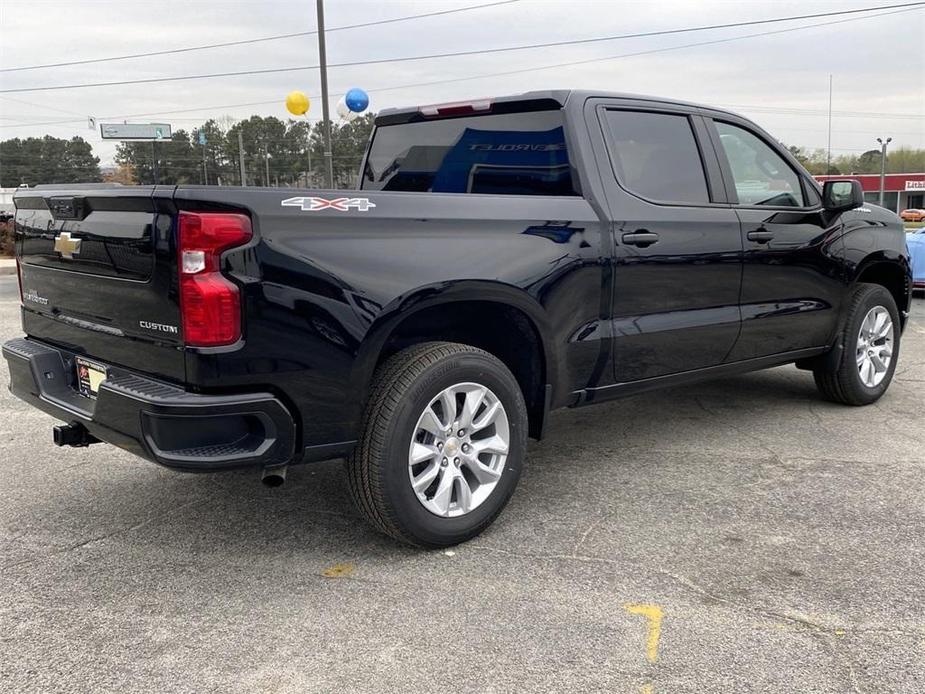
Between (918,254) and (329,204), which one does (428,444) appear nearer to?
(329,204)

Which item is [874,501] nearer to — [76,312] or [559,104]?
[559,104]

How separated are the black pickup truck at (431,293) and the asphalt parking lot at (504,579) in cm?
41

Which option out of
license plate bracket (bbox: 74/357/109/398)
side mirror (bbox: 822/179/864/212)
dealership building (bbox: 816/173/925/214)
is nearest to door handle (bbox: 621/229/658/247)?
side mirror (bbox: 822/179/864/212)

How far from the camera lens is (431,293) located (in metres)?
3.28

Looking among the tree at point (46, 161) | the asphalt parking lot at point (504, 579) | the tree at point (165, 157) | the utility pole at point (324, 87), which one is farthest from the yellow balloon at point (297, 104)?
the tree at point (46, 161)

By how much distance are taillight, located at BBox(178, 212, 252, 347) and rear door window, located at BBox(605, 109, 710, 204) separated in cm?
199

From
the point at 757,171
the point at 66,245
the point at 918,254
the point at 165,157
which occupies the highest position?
the point at 165,157

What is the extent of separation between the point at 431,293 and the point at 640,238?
4.08 feet

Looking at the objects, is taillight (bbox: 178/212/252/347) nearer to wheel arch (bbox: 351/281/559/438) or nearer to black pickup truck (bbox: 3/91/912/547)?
black pickup truck (bbox: 3/91/912/547)

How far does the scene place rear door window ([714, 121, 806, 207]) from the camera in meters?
4.71

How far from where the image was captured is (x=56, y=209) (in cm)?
344

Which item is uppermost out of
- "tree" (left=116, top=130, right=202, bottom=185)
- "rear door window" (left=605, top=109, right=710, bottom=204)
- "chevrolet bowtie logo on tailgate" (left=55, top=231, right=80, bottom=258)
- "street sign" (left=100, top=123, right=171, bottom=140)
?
"tree" (left=116, top=130, right=202, bottom=185)

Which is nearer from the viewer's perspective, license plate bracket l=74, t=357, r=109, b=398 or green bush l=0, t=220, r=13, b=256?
license plate bracket l=74, t=357, r=109, b=398

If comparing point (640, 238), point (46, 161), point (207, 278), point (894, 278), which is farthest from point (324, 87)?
point (46, 161)
